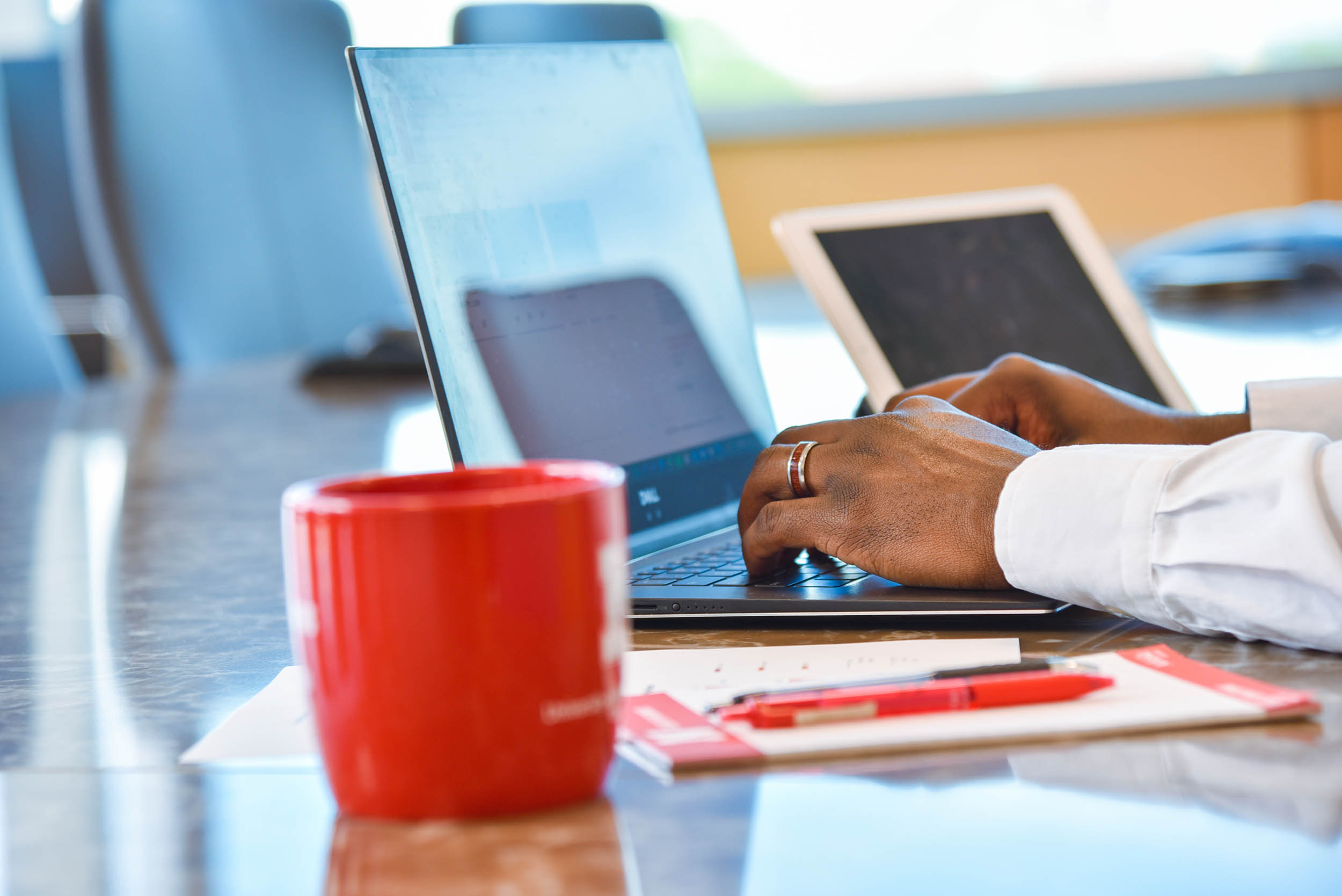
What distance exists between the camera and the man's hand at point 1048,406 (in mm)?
843

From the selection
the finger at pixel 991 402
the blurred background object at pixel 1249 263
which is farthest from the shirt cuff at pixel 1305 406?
the blurred background object at pixel 1249 263

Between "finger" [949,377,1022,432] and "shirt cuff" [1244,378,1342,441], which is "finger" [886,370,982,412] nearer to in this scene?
"finger" [949,377,1022,432]

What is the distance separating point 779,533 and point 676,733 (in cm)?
21

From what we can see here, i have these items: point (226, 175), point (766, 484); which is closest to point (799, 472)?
point (766, 484)

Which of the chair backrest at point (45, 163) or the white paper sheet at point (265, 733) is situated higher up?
the chair backrest at point (45, 163)

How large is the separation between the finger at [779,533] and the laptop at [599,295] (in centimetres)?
1

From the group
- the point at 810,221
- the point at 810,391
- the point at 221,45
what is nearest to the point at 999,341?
the point at 810,221

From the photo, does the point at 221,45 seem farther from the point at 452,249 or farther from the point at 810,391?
the point at 452,249

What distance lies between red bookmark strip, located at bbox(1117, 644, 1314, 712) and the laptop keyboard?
16 cm

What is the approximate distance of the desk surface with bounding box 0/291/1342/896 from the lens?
1.26 ft

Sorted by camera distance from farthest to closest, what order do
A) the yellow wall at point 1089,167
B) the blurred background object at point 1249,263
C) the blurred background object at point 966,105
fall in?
1. the yellow wall at point 1089,167
2. the blurred background object at point 966,105
3. the blurred background object at point 1249,263

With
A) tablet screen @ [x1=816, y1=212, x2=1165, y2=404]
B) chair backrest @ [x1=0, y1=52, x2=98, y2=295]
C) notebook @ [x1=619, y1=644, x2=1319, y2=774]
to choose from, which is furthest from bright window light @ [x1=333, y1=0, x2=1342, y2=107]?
notebook @ [x1=619, y1=644, x2=1319, y2=774]

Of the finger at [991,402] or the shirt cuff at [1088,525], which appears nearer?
the shirt cuff at [1088,525]

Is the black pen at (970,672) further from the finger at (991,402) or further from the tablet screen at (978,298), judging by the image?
the tablet screen at (978,298)
